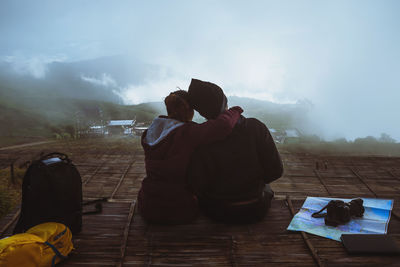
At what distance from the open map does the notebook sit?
0.09 meters

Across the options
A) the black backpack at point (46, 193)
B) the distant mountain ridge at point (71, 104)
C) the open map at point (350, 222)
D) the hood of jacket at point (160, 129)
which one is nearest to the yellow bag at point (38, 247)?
the black backpack at point (46, 193)

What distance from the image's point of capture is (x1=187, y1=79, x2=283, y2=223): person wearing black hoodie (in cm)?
192

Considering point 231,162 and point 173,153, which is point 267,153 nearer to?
point 231,162

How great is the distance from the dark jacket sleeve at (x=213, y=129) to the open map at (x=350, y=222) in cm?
103

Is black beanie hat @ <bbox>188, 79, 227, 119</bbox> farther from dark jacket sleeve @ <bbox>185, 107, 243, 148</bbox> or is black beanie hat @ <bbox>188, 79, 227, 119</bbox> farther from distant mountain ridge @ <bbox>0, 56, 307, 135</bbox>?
distant mountain ridge @ <bbox>0, 56, 307, 135</bbox>

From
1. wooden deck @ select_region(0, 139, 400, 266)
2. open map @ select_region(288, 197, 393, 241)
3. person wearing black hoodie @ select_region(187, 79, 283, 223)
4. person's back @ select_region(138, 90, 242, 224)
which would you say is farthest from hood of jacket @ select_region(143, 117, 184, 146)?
open map @ select_region(288, 197, 393, 241)

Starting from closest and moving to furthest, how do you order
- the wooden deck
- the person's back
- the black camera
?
the wooden deck
the person's back
the black camera

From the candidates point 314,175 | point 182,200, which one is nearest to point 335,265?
point 182,200

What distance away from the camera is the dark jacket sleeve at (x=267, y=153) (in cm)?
196

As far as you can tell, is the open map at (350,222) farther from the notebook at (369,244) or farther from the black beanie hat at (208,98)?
the black beanie hat at (208,98)

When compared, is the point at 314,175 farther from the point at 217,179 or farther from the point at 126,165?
the point at 126,165

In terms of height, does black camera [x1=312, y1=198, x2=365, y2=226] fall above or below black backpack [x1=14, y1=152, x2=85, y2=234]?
below

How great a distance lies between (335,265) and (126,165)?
402cm

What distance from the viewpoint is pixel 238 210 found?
6.89 ft
